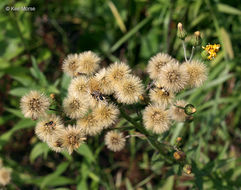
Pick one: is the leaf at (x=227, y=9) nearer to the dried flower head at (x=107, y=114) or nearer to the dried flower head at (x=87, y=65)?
the dried flower head at (x=87, y=65)

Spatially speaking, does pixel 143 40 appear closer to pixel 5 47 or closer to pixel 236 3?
pixel 236 3

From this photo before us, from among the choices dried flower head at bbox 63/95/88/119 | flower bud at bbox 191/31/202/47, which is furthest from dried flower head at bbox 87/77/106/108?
flower bud at bbox 191/31/202/47

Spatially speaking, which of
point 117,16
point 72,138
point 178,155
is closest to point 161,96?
point 178,155

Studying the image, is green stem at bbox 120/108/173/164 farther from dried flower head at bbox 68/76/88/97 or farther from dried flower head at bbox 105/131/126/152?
dried flower head at bbox 68/76/88/97

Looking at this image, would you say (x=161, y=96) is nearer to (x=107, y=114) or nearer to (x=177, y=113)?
(x=177, y=113)

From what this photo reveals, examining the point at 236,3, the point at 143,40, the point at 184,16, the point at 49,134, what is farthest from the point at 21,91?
the point at 236,3

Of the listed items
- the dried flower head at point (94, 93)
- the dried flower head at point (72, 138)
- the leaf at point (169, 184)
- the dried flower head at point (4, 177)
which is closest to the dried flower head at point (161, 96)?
the dried flower head at point (94, 93)
